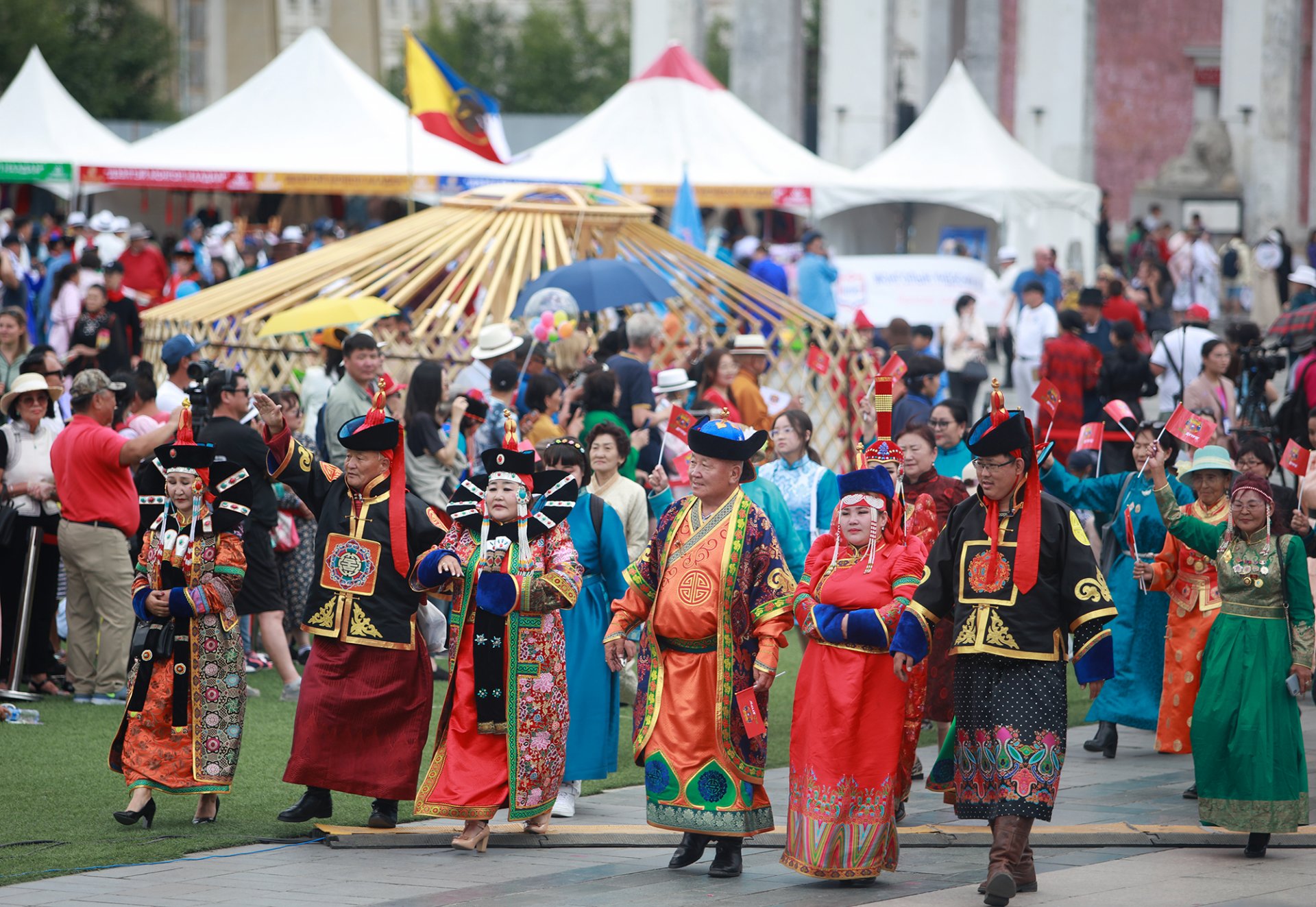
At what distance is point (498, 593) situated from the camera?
615 cm

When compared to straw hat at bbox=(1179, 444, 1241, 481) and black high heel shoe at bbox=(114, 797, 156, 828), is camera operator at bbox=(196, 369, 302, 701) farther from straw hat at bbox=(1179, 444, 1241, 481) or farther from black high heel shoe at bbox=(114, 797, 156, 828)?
straw hat at bbox=(1179, 444, 1241, 481)

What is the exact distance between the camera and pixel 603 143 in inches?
918

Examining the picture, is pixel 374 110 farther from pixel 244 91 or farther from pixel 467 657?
pixel 467 657

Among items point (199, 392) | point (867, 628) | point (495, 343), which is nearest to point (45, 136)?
point (495, 343)

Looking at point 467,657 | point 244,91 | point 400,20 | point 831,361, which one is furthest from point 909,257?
point 400,20

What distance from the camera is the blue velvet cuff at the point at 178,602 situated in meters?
6.39

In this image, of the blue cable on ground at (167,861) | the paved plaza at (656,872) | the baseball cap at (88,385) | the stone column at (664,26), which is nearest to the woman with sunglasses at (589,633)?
the paved plaza at (656,872)

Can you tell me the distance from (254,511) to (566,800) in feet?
8.27

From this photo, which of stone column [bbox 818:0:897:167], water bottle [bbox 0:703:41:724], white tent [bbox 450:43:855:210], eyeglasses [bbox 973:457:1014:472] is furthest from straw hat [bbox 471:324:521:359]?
stone column [bbox 818:0:897:167]

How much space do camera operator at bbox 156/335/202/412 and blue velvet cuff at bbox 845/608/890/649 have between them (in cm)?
547

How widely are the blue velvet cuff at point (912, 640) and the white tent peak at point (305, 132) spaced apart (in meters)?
16.6

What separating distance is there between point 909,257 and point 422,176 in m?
5.77

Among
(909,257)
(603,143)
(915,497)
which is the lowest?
(915,497)

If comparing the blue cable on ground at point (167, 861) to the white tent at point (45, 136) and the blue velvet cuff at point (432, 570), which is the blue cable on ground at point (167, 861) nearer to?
the blue velvet cuff at point (432, 570)
